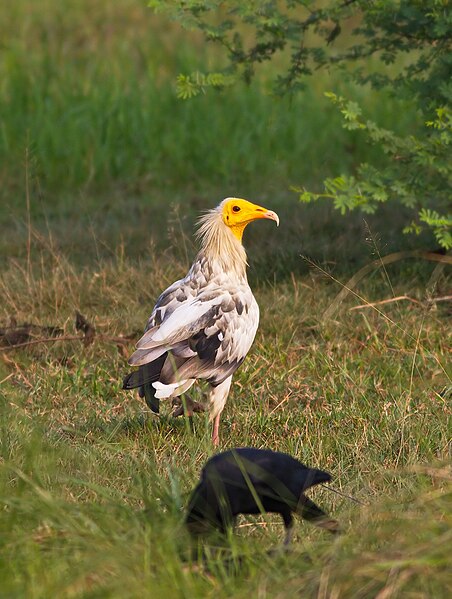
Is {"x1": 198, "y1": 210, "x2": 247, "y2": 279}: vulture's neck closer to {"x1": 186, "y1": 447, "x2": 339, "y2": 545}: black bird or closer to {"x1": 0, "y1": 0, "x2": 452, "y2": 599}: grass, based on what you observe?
{"x1": 0, "y1": 0, "x2": 452, "y2": 599}: grass

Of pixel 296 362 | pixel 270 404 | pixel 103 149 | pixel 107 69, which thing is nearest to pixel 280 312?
pixel 296 362

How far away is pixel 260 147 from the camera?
11734mm

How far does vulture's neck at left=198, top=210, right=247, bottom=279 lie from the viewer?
5648 mm

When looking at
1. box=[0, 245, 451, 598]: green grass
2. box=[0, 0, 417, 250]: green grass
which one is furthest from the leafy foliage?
box=[0, 0, 417, 250]: green grass

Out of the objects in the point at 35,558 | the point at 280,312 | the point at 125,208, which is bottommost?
the point at 125,208

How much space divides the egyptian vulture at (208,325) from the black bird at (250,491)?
138 centimetres

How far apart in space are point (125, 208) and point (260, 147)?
2.04 metres

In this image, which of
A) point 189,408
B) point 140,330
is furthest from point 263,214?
point 140,330

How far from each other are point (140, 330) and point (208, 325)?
5.22 feet

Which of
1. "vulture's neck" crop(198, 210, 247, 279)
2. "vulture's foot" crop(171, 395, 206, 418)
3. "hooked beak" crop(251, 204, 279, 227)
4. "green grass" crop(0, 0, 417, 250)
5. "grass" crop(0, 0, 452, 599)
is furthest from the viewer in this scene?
"green grass" crop(0, 0, 417, 250)

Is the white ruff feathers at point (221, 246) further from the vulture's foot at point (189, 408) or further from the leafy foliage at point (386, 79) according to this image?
the leafy foliage at point (386, 79)

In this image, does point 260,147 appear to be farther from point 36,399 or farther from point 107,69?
point 36,399

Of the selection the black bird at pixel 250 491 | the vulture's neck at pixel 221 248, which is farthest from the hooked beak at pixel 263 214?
the black bird at pixel 250 491

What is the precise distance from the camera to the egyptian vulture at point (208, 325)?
5082 millimetres
